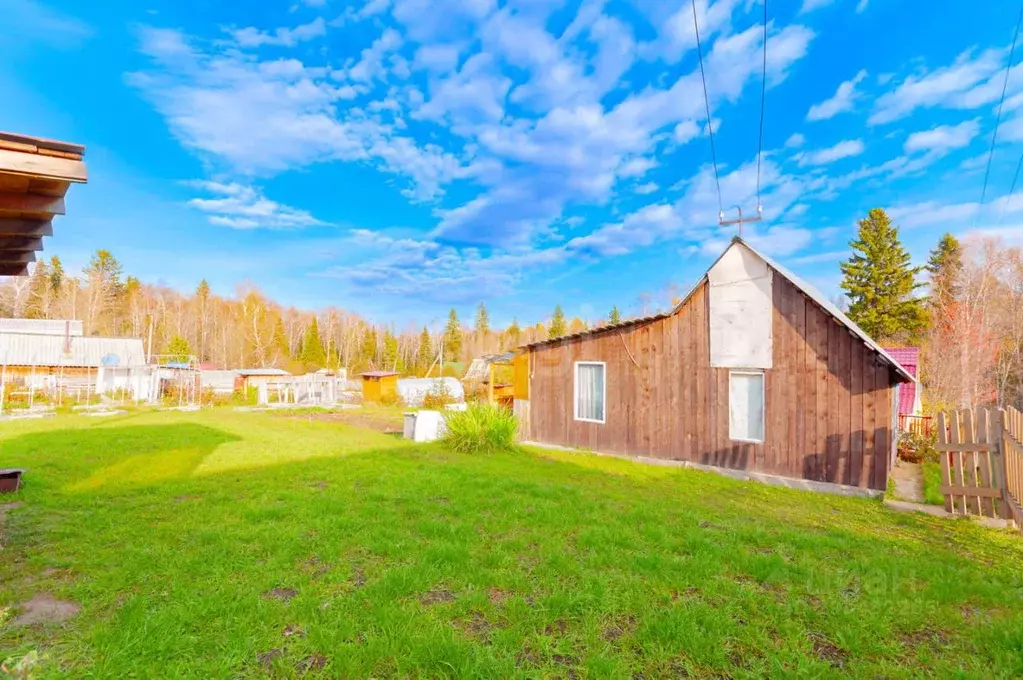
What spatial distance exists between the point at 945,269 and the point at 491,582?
41.0m

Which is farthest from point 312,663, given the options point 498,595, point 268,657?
point 498,595

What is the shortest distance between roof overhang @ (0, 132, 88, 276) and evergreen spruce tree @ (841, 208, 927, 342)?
37926 mm

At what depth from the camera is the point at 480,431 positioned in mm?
10820

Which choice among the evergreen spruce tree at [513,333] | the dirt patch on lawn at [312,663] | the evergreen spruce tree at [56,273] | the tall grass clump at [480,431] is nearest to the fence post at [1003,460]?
the dirt patch on lawn at [312,663]

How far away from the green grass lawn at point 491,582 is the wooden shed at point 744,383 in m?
1.87

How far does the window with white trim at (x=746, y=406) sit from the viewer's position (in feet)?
30.9

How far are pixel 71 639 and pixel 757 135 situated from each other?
11.8 metres

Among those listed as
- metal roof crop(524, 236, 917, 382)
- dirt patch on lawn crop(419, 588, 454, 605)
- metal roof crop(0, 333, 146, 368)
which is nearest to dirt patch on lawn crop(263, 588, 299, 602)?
dirt patch on lawn crop(419, 588, 454, 605)

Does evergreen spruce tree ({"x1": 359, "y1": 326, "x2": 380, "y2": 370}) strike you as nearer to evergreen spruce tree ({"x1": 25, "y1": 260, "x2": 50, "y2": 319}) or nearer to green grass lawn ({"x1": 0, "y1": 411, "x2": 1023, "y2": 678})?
evergreen spruce tree ({"x1": 25, "y1": 260, "x2": 50, "y2": 319})

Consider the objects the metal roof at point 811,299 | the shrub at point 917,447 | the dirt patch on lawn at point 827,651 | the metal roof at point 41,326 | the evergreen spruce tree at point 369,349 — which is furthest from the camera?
the evergreen spruce tree at point 369,349

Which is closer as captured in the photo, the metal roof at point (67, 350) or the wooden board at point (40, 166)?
the wooden board at point (40, 166)

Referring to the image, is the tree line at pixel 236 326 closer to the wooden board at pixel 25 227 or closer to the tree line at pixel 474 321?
the tree line at pixel 474 321

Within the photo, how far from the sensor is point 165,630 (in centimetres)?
286

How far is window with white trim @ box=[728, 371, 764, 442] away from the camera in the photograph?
9406mm
